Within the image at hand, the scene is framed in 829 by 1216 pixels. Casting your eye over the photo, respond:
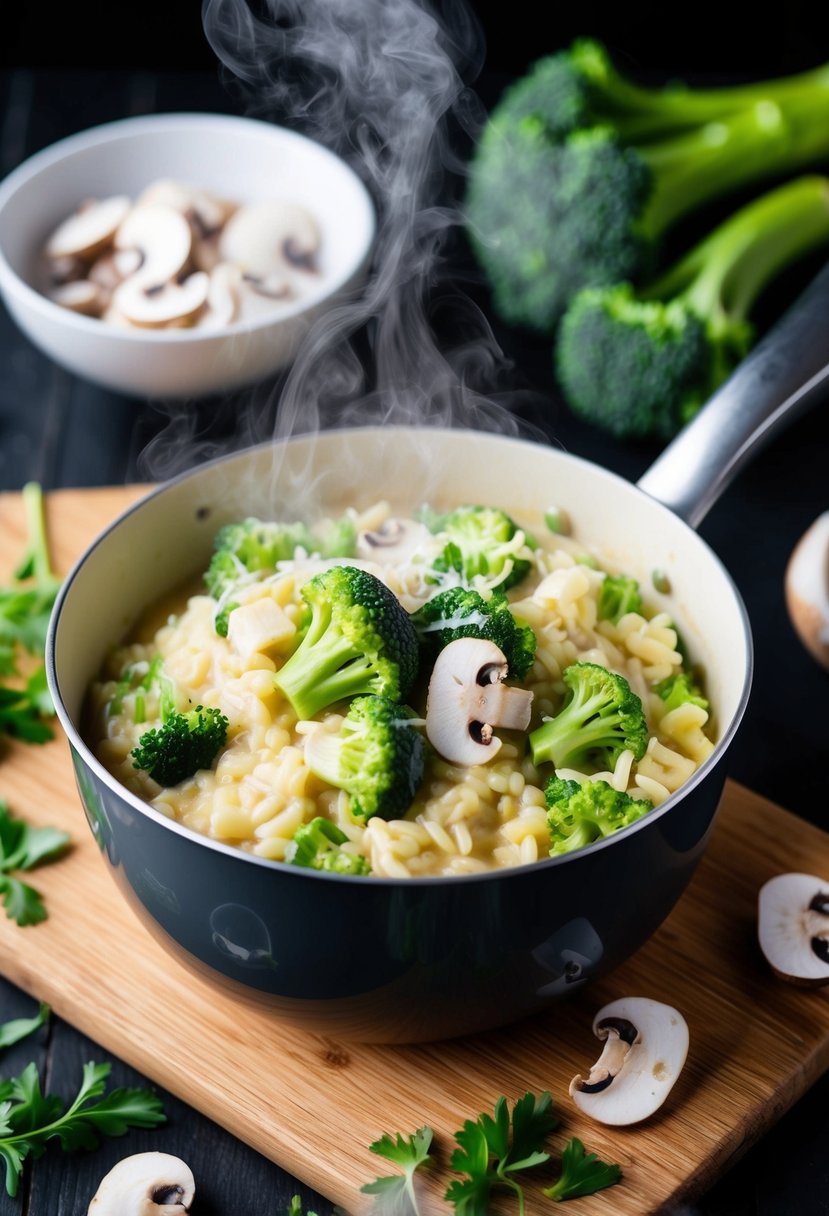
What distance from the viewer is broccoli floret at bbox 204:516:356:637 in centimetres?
323

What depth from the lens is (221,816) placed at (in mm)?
2689

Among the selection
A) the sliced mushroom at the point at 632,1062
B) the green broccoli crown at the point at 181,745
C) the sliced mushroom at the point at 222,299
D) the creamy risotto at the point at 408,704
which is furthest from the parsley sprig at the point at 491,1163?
the sliced mushroom at the point at 222,299

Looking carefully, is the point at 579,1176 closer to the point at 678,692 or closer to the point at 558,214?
the point at 678,692

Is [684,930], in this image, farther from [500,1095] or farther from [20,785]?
[20,785]

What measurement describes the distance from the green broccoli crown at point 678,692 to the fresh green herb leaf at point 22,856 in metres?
1.49

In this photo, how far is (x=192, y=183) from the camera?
5535mm

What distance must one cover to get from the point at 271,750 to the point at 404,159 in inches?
122

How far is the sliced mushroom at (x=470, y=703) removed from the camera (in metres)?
2.72

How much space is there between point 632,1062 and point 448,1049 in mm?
384

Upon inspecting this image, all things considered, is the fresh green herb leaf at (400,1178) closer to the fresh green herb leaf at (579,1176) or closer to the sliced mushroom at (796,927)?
the fresh green herb leaf at (579,1176)

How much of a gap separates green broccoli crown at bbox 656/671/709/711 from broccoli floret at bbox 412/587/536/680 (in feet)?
1.22

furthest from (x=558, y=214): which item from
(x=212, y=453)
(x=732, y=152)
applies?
(x=212, y=453)

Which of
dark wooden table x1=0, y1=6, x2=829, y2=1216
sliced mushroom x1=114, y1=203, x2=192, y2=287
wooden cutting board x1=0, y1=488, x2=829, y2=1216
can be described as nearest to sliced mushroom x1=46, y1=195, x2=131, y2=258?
sliced mushroom x1=114, y1=203, x2=192, y2=287

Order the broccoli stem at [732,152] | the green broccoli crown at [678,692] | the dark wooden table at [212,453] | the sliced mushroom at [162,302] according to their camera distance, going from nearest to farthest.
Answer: the dark wooden table at [212,453]
the green broccoli crown at [678,692]
the sliced mushroom at [162,302]
the broccoli stem at [732,152]
